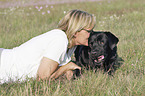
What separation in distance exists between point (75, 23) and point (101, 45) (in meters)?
0.90

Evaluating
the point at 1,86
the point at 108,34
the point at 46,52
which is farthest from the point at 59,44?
the point at 108,34

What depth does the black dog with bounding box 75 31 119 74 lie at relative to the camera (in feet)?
10.7

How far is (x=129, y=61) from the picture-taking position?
3479 millimetres

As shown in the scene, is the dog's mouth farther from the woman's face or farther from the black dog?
the woman's face

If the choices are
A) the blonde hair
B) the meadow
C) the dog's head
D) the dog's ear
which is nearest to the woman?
the blonde hair

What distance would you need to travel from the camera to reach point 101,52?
3.25 meters

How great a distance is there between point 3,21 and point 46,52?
4.48m

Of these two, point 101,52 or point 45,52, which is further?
point 101,52

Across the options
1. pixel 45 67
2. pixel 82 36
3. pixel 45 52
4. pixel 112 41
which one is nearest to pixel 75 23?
pixel 82 36

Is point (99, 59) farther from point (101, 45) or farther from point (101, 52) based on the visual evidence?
point (101, 45)

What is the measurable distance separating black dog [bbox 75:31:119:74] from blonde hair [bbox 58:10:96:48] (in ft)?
2.11

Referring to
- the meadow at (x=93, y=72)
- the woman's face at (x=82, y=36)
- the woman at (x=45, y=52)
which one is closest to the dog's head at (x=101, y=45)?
the meadow at (x=93, y=72)

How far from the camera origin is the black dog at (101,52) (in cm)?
326

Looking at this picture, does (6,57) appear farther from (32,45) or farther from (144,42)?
(144,42)
